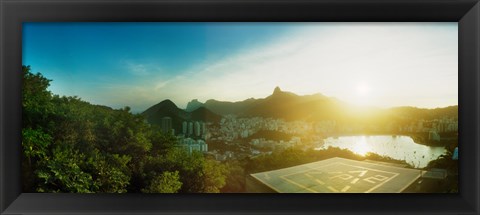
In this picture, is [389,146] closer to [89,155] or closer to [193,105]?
[193,105]

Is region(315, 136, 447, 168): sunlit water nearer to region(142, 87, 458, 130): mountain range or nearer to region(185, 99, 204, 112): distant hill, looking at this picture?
region(142, 87, 458, 130): mountain range

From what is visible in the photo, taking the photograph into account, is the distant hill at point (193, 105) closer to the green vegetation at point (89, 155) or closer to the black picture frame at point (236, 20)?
the green vegetation at point (89, 155)

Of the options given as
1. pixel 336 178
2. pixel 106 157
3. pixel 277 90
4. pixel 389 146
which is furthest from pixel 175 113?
pixel 389 146

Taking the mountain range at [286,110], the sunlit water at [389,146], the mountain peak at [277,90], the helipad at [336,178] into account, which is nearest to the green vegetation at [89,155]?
the mountain range at [286,110]

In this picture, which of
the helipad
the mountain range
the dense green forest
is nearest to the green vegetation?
the dense green forest

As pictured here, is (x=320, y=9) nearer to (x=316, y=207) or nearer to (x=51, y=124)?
(x=316, y=207)
